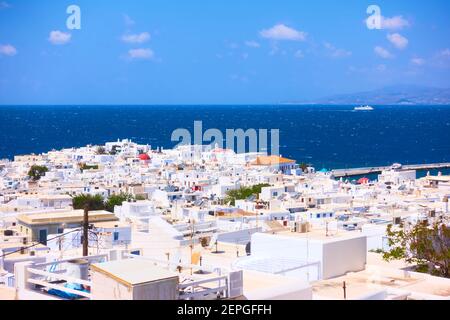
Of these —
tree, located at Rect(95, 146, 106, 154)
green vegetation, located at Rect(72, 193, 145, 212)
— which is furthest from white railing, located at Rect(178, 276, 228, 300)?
tree, located at Rect(95, 146, 106, 154)

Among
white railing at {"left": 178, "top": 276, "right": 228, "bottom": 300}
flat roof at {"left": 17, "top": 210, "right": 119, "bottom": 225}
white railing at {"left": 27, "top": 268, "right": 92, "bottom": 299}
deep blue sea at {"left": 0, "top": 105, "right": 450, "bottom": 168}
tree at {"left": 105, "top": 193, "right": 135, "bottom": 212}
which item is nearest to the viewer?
white railing at {"left": 178, "top": 276, "right": 228, "bottom": 300}

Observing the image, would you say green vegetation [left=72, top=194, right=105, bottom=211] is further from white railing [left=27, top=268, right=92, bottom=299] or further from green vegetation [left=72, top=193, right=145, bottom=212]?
white railing [left=27, top=268, right=92, bottom=299]

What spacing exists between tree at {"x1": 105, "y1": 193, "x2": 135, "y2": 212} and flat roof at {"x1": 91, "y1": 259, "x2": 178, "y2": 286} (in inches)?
773

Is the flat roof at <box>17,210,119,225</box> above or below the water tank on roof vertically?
below

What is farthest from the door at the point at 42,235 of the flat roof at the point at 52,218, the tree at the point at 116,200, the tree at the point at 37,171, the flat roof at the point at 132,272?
the tree at the point at 37,171

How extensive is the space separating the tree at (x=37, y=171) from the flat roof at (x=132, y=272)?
109ft

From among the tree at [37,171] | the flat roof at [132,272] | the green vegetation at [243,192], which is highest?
the flat roof at [132,272]

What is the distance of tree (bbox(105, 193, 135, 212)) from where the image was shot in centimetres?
2530

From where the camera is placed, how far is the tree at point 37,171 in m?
38.2

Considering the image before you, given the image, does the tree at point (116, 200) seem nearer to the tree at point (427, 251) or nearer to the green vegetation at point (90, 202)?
the green vegetation at point (90, 202)

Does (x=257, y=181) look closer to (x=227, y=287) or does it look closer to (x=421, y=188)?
(x=421, y=188)

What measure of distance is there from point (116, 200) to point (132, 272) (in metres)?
21.2

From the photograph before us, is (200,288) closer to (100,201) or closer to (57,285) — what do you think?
(57,285)

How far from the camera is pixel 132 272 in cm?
517
